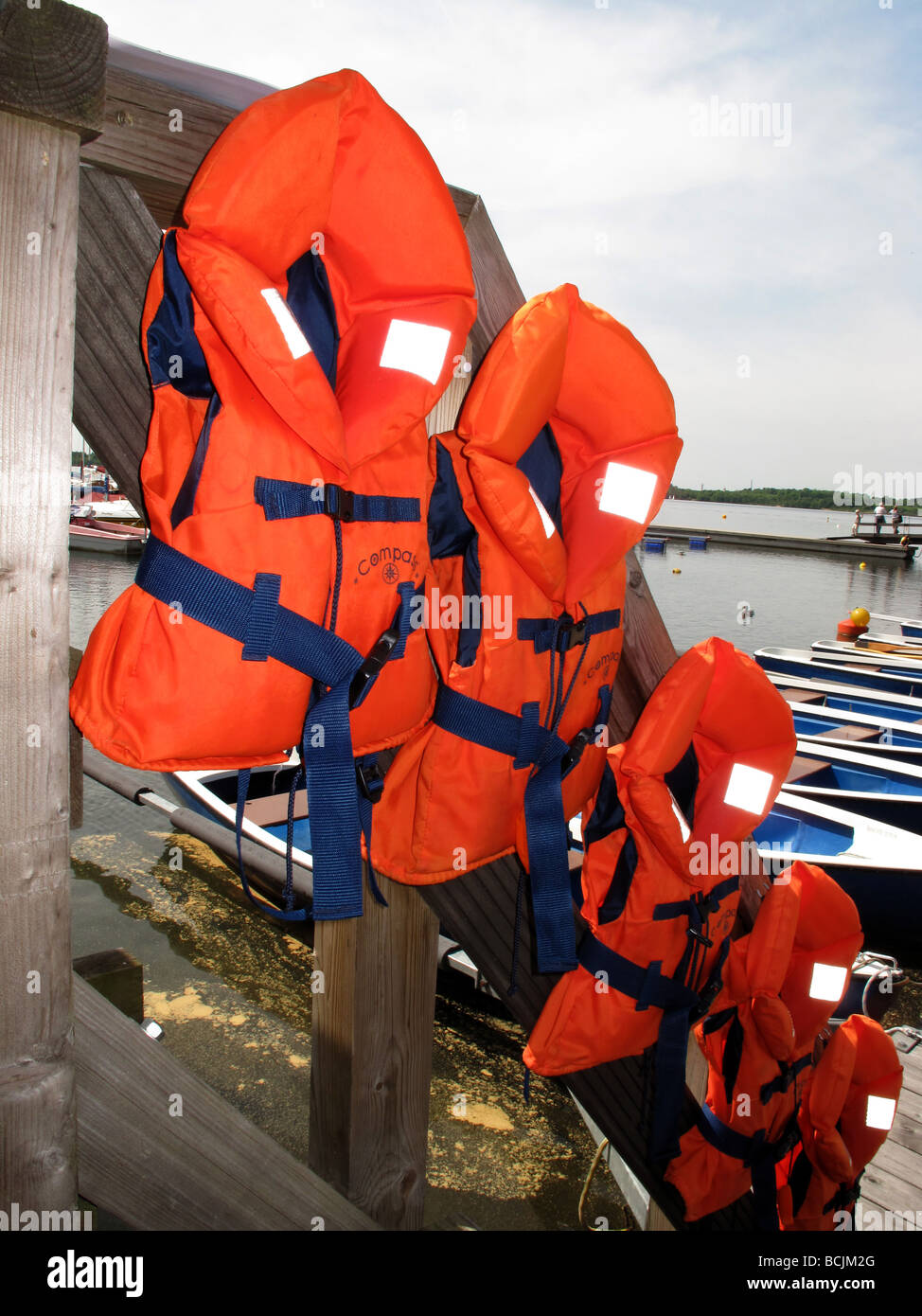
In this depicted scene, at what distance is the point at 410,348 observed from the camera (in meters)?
1.28

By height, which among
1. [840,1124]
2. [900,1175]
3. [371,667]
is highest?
[371,667]

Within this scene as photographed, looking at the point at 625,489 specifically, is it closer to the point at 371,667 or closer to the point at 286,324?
the point at 371,667

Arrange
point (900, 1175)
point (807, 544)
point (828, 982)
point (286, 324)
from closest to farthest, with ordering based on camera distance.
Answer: point (286, 324) → point (828, 982) → point (900, 1175) → point (807, 544)

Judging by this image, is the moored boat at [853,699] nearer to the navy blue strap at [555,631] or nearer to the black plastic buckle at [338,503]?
the navy blue strap at [555,631]

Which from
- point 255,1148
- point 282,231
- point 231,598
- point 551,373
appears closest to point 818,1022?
point 255,1148

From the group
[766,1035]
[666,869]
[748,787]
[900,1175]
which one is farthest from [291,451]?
[900,1175]

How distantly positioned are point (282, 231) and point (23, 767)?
2.45ft

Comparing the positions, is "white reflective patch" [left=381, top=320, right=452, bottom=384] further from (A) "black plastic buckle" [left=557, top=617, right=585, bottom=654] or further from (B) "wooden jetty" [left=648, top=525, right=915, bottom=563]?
(B) "wooden jetty" [left=648, top=525, right=915, bottom=563]

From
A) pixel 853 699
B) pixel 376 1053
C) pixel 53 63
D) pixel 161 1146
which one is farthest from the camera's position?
pixel 853 699

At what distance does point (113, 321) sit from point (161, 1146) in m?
1.17

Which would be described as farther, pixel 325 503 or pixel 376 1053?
pixel 376 1053

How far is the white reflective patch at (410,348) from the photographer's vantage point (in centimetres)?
128

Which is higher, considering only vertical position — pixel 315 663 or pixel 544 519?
pixel 544 519

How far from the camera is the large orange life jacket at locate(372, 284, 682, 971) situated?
4.83 ft
